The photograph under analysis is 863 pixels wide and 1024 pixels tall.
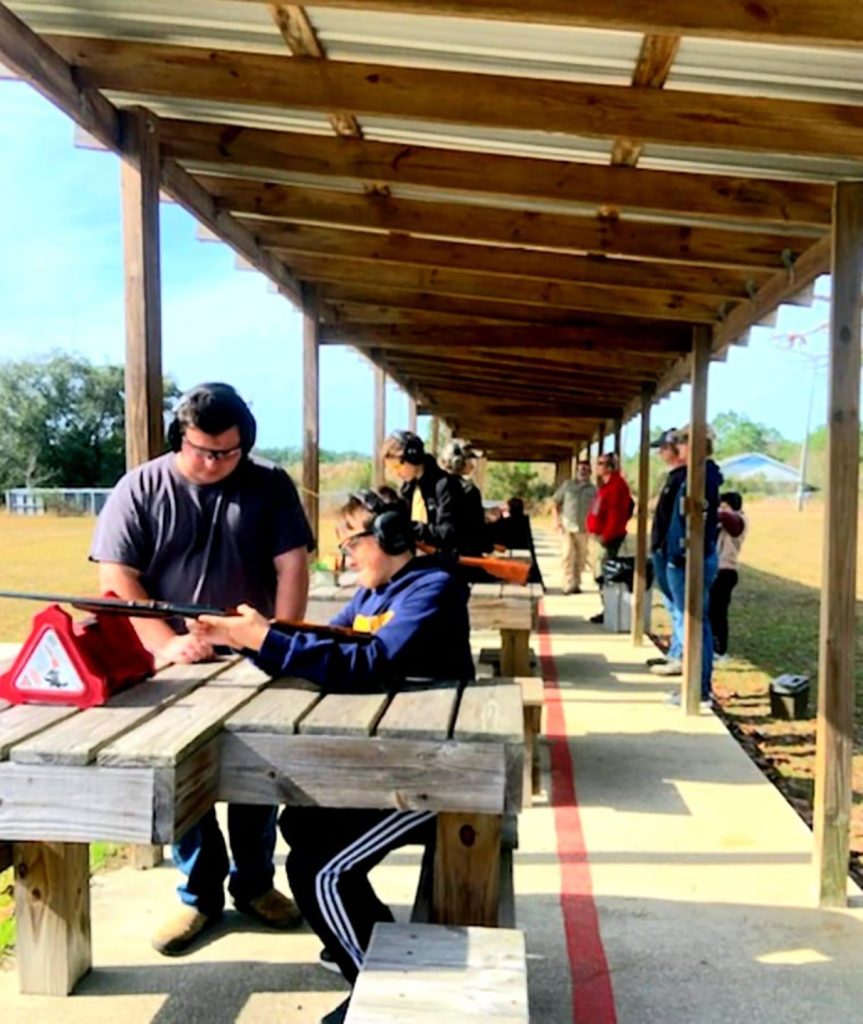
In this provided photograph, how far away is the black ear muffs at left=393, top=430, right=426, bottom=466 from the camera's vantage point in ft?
15.3

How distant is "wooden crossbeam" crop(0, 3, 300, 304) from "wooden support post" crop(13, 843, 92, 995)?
2268 millimetres

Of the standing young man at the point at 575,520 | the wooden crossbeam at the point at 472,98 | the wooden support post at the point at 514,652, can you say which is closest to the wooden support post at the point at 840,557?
the wooden crossbeam at the point at 472,98

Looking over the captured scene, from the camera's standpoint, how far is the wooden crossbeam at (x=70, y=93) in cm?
288

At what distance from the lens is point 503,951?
1.89 meters

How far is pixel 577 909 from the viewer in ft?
10.5

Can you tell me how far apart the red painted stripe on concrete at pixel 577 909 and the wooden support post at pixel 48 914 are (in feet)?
4.47

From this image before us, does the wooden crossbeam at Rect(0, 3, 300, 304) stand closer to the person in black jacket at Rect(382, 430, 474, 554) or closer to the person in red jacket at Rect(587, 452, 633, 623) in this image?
the person in black jacket at Rect(382, 430, 474, 554)

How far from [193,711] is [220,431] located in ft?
2.85

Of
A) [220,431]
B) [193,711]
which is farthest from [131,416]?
[193,711]

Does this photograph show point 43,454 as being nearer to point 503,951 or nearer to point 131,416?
point 131,416

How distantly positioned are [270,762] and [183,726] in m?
0.19

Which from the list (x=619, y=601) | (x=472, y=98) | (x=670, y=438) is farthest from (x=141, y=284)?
(x=619, y=601)

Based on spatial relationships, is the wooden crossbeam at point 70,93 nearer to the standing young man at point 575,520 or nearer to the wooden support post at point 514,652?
the wooden support post at point 514,652

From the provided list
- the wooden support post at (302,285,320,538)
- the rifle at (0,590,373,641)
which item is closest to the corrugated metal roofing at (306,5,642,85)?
the rifle at (0,590,373,641)
